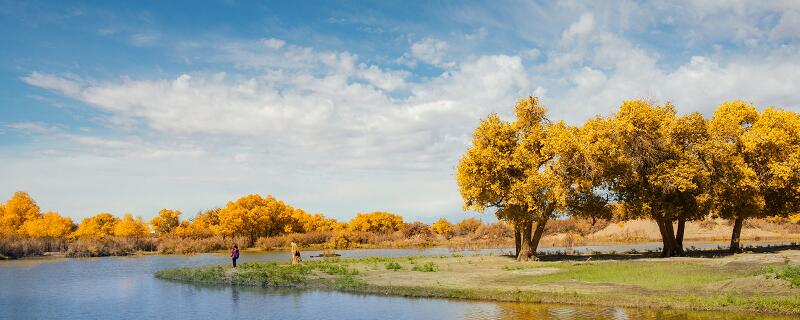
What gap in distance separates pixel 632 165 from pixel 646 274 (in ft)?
45.1

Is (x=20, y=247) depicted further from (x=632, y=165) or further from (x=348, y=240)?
(x=632, y=165)

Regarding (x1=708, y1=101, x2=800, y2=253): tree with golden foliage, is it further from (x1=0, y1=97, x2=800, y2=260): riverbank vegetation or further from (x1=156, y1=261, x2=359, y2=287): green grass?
(x1=156, y1=261, x2=359, y2=287): green grass

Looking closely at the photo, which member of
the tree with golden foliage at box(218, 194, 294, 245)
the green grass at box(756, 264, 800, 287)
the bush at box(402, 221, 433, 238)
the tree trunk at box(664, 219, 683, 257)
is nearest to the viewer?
the green grass at box(756, 264, 800, 287)

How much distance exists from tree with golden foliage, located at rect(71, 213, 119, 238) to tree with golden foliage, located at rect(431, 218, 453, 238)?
69043 mm

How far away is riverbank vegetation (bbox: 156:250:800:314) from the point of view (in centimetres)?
2627

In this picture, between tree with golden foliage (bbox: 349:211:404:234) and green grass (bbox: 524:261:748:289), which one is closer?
green grass (bbox: 524:261:748:289)

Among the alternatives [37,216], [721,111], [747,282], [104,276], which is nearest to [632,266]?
[747,282]

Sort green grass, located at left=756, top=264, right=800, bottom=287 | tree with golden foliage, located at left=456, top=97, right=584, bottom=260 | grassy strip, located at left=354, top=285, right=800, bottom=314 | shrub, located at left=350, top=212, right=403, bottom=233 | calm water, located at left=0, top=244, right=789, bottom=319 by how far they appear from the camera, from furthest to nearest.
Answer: shrub, located at left=350, top=212, right=403, bottom=233, tree with golden foliage, located at left=456, top=97, right=584, bottom=260, green grass, located at left=756, top=264, right=800, bottom=287, calm water, located at left=0, top=244, right=789, bottom=319, grassy strip, located at left=354, top=285, right=800, bottom=314

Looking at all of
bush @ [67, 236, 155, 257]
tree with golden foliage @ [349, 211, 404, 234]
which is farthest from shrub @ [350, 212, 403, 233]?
bush @ [67, 236, 155, 257]

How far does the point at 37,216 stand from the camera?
125 metres

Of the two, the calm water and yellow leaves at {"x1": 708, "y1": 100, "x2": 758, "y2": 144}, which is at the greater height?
yellow leaves at {"x1": 708, "y1": 100, "x2": 758, "y2": 144}

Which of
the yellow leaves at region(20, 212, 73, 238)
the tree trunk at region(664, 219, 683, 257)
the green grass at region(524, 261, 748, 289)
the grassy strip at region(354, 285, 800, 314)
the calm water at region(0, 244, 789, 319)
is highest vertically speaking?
the yellow leaves at region(20, 212, 73, 238)

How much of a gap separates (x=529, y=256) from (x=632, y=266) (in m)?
10.6

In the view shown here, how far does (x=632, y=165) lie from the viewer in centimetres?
4581
